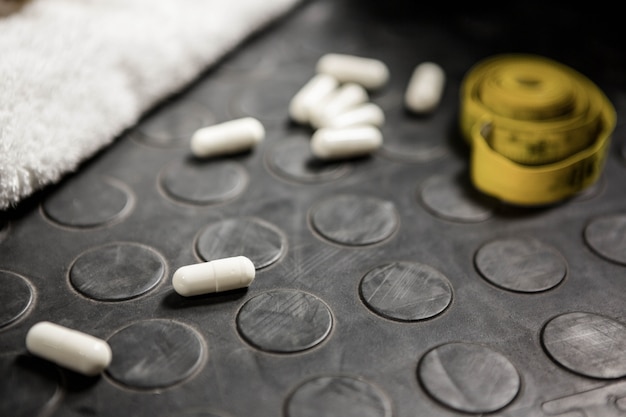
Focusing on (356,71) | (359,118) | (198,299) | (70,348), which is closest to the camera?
(70,348)

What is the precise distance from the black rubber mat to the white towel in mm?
50

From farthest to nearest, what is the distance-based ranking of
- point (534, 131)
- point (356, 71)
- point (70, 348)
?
point (356, 71) < point (534, 131) < point (70, 348)

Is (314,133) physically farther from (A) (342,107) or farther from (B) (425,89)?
(B) (425,89)

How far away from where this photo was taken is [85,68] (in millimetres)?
1087

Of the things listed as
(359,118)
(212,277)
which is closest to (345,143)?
(359,118)

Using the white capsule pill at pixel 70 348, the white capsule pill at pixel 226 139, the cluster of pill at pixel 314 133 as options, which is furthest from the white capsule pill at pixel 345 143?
the white capsule pill at pixel 70 348

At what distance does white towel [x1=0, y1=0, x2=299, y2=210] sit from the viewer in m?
0.98

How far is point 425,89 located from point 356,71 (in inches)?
5.3

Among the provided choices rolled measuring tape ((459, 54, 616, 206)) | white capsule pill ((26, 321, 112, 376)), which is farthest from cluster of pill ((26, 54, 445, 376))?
Result: rolled measuring tape ((459, 54, 616, 206))

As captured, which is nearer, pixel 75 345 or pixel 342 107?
pixel 75 345

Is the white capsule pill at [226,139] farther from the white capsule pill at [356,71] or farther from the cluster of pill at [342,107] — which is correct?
the white capsule pill at [356,71]

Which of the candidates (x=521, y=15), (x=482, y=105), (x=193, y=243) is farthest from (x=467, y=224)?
(x=521, y=15)

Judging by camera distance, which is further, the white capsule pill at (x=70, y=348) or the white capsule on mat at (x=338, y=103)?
the white capsule on mat at (x=338, y=103)

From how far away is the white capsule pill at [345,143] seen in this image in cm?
109
